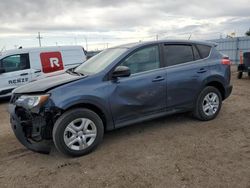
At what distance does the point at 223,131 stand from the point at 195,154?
3.89 ft

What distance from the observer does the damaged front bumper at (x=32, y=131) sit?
3668 millimetres

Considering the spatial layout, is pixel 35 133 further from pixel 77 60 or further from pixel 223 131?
pixel 77 60

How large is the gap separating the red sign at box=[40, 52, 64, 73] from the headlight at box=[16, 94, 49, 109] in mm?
5915

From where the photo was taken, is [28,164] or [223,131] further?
[223,131]

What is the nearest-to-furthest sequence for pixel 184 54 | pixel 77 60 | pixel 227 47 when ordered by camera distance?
pixel 184 54
pixel 77 60
pixel 227 47

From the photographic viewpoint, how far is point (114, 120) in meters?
4.18

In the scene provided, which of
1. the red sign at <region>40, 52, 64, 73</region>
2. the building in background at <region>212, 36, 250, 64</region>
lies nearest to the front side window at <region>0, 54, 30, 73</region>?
the red sign at <region>40, 52, 64, 73</region>

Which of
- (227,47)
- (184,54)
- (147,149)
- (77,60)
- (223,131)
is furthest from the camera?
(227,47)

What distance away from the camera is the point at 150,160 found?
3639mm

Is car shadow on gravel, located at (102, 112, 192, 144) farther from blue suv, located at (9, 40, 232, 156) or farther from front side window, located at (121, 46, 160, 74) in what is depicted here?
front side window, located at (121, 46, 160, 74)

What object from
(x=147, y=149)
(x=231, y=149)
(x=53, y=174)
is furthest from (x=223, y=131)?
(x=53, y=174)

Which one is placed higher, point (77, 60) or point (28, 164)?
point (77, 60)

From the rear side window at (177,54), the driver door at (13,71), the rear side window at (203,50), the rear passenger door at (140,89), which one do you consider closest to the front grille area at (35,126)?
the rear passenger door at (140,89)

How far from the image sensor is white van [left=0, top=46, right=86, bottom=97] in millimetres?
8742
